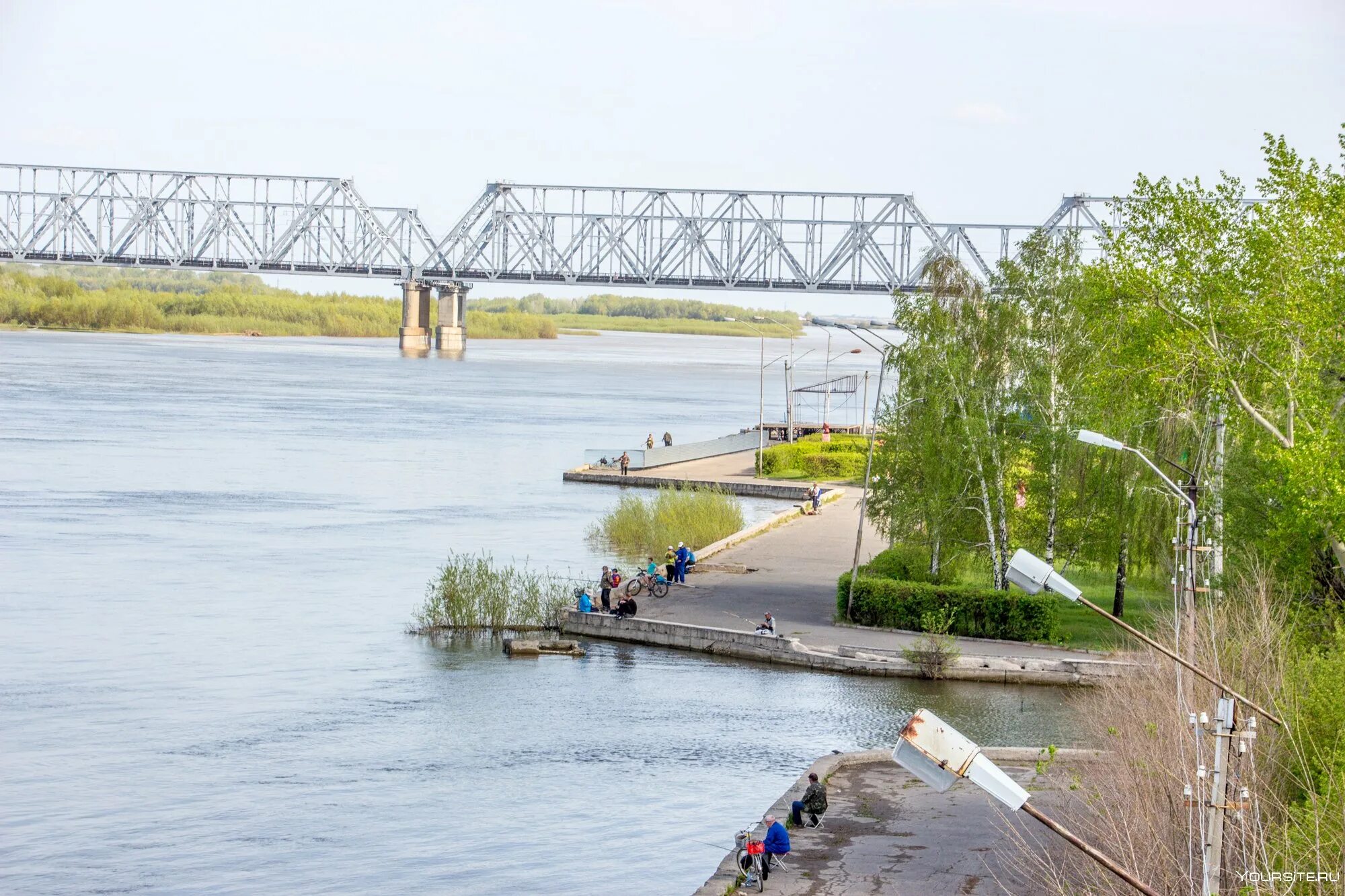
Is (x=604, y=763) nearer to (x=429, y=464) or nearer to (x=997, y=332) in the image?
(x=997, y=332)

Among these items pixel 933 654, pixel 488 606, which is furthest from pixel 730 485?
pixel 933 654

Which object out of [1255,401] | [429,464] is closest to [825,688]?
[1255,401]

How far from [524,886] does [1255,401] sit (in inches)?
636

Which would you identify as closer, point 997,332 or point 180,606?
point 997,332

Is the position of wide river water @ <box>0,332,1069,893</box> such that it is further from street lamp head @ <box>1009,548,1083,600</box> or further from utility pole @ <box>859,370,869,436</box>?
street lamp head @ <box>1009,548,1083,600</box>

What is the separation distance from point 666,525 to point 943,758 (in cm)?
4307

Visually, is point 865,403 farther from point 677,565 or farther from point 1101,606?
point 1101,606

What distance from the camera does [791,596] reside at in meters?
40.4

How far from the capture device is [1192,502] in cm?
1894

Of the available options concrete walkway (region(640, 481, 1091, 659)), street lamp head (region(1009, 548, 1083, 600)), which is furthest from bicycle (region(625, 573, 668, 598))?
street lamp head (region(1009, 548, 1083, 600))

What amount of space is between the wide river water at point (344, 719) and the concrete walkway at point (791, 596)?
186 centimetres

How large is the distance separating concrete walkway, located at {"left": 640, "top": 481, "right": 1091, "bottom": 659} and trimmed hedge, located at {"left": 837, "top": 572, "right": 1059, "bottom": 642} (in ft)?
→ 1.40

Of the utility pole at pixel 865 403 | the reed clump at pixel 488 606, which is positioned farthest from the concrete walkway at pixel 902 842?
the utility pole at pixel 865 403

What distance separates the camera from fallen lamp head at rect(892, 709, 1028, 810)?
9.67 m
